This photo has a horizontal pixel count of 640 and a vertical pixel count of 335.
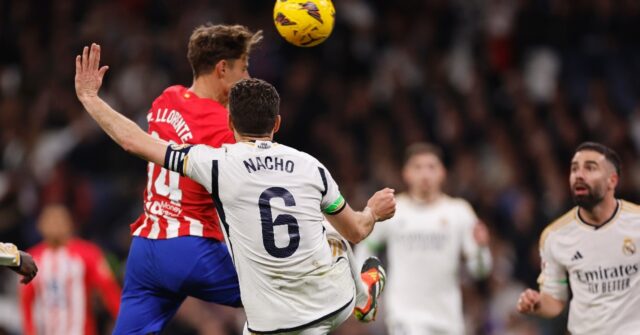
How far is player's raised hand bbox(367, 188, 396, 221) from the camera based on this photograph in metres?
7.12

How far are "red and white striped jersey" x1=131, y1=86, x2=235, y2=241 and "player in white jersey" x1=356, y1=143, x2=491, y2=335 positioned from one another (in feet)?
12.4

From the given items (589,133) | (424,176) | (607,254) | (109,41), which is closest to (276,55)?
(109,41)

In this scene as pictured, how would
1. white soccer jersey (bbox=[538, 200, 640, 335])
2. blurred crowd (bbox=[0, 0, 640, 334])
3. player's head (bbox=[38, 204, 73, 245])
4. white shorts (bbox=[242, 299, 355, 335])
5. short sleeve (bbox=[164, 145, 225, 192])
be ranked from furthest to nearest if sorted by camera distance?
1. blurred crowd (bbox=[0, 0, 640, 334])
2. player's head (bbox=[38, 204, 73, 245])
3. white soccer jersey (bbox=[538, 200, 640, 335])
4. white shorts (bbox=[242, 299, 355, 335])
5. short sleeve (bbox=[164, 145, 225, 192])

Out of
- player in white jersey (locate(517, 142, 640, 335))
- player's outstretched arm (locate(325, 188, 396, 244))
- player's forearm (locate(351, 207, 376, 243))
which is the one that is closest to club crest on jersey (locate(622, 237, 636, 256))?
player in white jersey (locate(517, 142, 640, 335))

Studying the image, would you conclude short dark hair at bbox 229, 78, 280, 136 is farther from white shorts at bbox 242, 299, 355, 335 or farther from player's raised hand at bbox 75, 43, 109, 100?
white shorts at bbox 242, 299, 355, 335

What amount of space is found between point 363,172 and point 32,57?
489 cm

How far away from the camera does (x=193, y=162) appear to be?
→ 21.9 ft

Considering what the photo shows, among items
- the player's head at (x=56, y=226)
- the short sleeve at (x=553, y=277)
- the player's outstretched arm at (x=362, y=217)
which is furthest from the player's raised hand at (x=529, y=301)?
the player's head at (x=56, y=226)

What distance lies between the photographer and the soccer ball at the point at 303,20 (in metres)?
7.54

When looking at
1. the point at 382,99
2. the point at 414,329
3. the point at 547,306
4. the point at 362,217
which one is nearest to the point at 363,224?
the point at 362,217

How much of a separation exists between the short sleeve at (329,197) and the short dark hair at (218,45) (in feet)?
3.64

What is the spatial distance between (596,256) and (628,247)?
0.69 ft

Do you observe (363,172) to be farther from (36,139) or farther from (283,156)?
(283,156)

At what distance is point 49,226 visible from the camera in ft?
39.5
